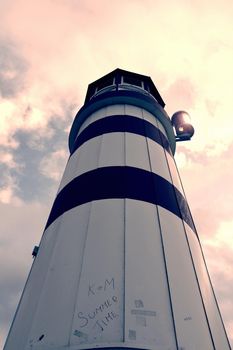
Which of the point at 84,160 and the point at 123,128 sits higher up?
the point at 123,128

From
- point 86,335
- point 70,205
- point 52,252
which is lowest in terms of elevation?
point 86,335

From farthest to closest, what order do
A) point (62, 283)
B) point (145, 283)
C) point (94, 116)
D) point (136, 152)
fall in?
1. point (94, 116)
2. point (136, 152)
3. point (62, 283)
4. point (145, 283)

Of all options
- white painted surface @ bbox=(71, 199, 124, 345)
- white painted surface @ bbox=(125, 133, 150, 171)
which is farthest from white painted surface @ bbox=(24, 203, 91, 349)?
white painted surface @ bbox=(125, 133, 150, 171)

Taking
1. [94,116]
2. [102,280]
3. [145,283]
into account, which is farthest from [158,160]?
[102,280]

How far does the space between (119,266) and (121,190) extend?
1.88m

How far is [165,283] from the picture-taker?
4852mm

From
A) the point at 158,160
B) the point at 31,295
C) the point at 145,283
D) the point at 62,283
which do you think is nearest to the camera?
the point at 145,283

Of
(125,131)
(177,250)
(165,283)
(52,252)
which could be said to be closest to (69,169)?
(125,131)

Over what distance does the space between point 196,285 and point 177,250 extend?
68cm

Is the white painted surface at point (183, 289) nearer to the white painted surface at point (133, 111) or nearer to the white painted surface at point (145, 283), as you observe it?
the white painted surface at point (145, 283)

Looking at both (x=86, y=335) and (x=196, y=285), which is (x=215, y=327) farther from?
(x=86, y=335)

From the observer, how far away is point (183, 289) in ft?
16.3

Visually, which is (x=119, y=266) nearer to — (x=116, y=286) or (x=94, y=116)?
(x=116, y=286)

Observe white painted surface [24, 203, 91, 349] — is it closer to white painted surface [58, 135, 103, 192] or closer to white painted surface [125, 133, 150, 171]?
white painted surface [58, 135, 103, 192]
